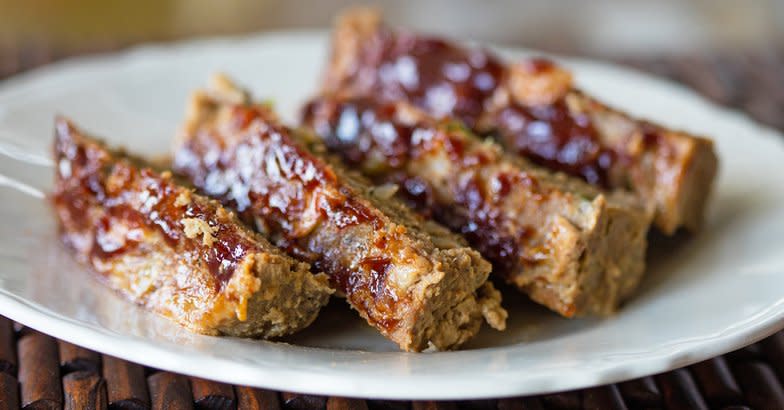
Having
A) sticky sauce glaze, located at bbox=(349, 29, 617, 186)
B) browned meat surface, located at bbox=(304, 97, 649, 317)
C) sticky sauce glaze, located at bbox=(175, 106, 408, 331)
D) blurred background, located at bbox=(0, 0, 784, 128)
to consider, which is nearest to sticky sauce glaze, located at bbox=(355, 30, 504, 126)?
sticky sauce glaze, located at bbox=(349, 29, 617, 186)

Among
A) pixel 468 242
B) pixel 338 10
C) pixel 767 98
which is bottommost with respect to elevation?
pixel 338 10

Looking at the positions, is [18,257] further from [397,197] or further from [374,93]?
[374,93]

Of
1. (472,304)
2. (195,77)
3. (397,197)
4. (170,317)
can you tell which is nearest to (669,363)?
(472,304)

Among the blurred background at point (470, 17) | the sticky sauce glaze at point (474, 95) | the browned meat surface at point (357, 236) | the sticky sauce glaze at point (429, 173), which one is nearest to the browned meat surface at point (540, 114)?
the sticky sauce glaze at point (474, 95)

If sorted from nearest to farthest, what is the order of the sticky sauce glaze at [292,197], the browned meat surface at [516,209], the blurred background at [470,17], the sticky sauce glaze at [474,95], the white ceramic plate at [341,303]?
the white ceramic plate at [341,303] → the sticky sauce glaze at [292,197] → the browned meat surface at [516,209] → the sticky sauce glaze at [474,95] → the blurred background at [470,17]

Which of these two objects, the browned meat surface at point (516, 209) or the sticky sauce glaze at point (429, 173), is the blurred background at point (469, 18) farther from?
the browned meat surface at point (516, 209)
